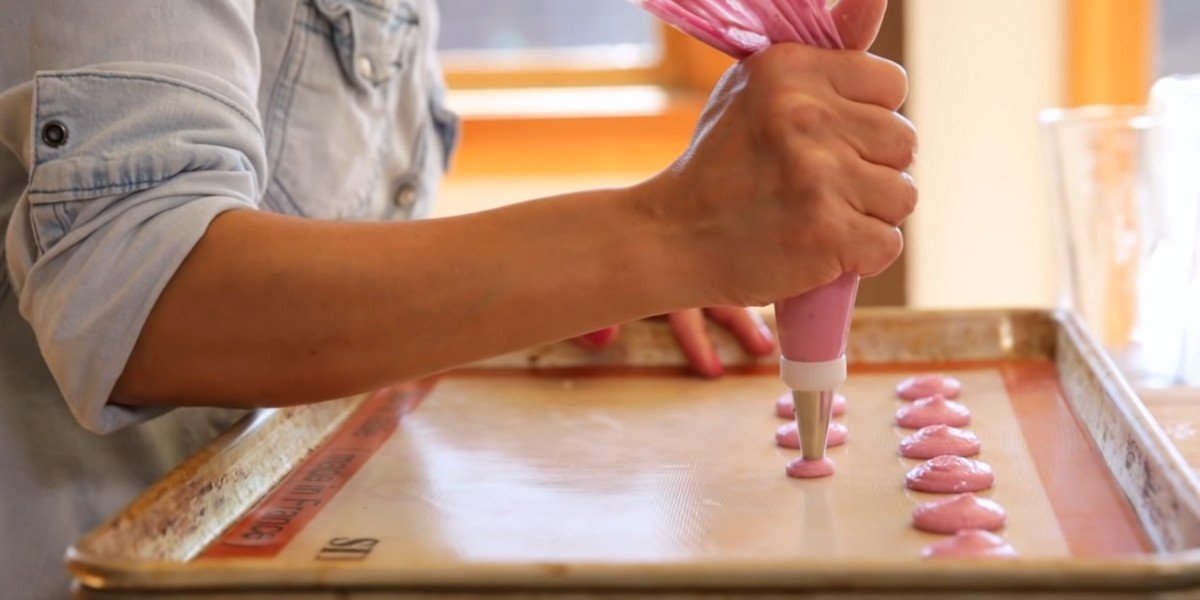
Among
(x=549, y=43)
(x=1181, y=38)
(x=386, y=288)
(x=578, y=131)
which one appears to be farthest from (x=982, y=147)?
(x=386, y=288)

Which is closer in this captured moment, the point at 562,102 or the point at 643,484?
the point at 643,484

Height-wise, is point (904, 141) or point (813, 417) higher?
point (904, 141)

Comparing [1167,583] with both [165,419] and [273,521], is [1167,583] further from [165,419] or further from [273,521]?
[165,419]

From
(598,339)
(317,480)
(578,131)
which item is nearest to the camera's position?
(317,480)

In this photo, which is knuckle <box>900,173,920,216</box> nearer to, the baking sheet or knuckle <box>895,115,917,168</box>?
knuckle <box>895,115,917,168</box>

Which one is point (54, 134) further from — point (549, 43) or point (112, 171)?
point (549, 43)

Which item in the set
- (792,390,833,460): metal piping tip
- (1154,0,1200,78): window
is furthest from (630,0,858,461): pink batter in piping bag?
(1154,0,1200,78): window

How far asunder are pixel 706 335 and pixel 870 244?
0.31 m

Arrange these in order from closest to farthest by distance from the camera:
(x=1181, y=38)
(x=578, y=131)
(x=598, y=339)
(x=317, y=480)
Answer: (x=317, y=480), (x=598, y=339), (x=1181, y=38), (x=578, y=131)

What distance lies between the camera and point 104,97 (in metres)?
0.55

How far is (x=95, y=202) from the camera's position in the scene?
55 centimetres

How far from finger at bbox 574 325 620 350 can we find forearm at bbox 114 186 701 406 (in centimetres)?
30

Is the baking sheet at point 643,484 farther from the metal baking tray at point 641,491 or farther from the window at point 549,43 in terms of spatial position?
the window at point 549,43

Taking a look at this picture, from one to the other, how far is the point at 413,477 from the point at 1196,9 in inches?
47.2
